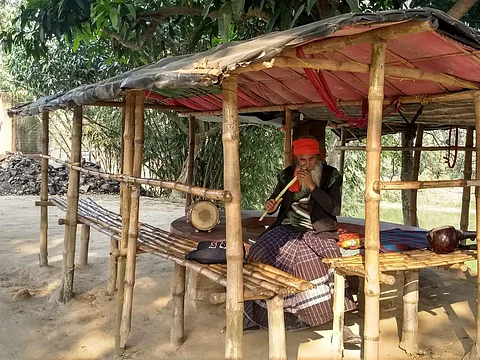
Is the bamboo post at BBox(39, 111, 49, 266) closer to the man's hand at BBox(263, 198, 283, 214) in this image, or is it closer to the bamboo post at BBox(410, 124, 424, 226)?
the man's hand at BBox(263, 198, 283, 214)

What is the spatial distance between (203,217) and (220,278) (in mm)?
1809

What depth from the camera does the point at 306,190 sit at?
368cm

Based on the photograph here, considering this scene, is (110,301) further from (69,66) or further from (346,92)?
(69,66)

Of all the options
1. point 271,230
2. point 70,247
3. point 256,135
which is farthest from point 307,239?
point 256,135

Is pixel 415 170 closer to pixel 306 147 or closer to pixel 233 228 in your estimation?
pixel 306 147

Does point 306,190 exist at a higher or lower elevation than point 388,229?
higher

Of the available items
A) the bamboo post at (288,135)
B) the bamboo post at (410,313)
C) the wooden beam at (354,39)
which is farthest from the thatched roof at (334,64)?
the bamboo post at (410,313)

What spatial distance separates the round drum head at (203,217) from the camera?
173 inches

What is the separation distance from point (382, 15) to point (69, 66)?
997cm

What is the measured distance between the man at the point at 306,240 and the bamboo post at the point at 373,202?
0.80 meters

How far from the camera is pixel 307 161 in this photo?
3.64m

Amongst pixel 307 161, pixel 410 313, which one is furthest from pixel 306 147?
pixel 410 313

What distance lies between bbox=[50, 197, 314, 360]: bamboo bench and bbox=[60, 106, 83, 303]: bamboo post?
259mm

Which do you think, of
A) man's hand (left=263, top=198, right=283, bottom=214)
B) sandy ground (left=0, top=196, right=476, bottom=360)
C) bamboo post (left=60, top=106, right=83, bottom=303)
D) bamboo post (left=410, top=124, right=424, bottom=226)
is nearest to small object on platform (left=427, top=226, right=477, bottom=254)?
sandy ground (left=0, top=196, right=476, bottom=360)
